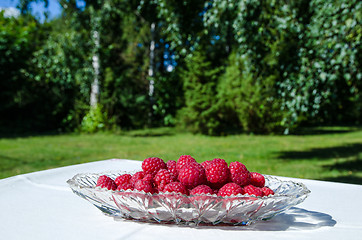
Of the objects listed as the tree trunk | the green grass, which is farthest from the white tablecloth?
the tree trunk

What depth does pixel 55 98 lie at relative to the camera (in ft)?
31.8

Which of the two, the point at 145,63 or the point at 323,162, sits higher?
the point at 145,63

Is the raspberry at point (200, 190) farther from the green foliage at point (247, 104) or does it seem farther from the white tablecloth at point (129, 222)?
the green foliage at point (247, 104)

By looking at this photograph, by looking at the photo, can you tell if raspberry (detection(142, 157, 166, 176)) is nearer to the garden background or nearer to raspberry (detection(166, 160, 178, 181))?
raspberry (detection(166, 160, 178, 181))

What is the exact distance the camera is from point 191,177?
92 centimetres

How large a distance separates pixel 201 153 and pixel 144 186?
521cm

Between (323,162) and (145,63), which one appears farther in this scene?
(145,63)

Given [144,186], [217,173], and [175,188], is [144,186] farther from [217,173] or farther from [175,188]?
[217,173]

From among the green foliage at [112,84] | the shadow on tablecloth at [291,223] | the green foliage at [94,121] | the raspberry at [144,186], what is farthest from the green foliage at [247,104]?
the raspberry at [144,186]

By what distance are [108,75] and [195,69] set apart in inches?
97.4

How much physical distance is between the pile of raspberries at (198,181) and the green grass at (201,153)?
371 cm

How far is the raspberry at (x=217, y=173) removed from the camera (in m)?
0.95

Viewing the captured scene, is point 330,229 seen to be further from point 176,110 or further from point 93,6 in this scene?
point 176,110

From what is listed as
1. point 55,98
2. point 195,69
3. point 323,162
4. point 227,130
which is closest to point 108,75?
point 55,98
